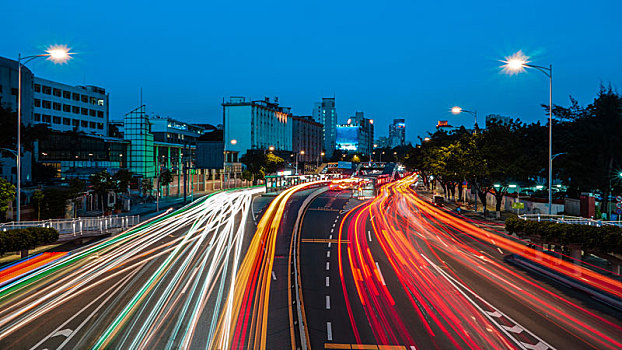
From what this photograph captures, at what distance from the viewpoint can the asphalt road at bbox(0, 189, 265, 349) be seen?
13.4 metres

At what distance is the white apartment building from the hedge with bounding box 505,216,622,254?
92.0 meters

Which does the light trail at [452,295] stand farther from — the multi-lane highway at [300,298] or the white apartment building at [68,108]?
the white apartment building at [68,108]

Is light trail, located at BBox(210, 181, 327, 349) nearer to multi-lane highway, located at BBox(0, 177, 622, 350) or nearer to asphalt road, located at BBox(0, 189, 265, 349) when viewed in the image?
multi-lane highway, located at BBox(0, 177, 622, 350)

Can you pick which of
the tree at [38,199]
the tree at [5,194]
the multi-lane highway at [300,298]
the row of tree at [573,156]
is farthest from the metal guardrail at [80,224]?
the row of tree at [573,156]

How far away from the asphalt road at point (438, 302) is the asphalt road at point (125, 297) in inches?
168

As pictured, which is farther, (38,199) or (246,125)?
(246,125)

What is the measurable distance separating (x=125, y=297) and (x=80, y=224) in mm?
16620

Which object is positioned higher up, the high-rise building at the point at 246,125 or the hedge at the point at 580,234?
the high-rise building at the point at 246,125

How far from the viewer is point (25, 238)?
24.0 m

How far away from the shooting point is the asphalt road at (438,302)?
536 inches

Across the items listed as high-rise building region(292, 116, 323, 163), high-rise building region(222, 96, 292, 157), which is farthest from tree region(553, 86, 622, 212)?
high-rise building region(292, 116, 323, 163)

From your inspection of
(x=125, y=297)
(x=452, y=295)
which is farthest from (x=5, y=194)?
(x=452, y=295)

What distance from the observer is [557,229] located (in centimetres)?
2308

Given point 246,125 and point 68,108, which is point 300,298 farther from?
point 246,125
